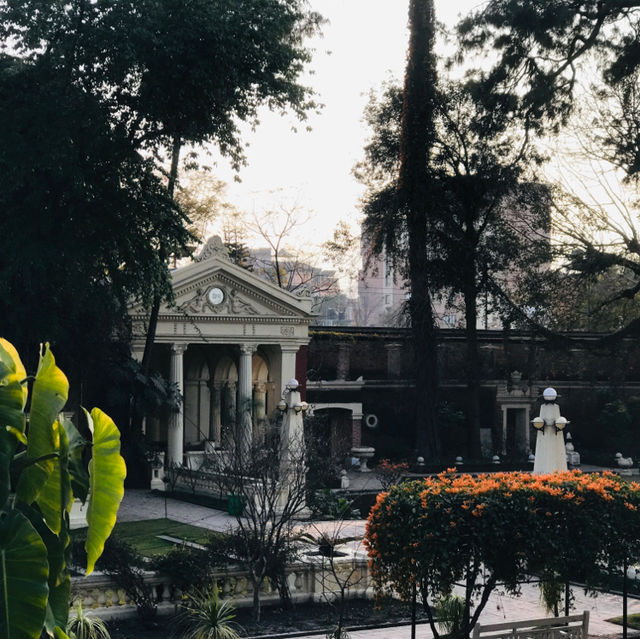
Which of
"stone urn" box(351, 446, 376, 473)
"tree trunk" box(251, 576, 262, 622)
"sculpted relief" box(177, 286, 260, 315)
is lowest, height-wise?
"tree trunk" box(251, 576, 262, 622)

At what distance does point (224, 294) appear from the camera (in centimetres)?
3538

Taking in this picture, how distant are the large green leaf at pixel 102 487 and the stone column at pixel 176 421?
88.7ft

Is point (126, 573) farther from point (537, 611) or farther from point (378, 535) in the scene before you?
point (537, 611)

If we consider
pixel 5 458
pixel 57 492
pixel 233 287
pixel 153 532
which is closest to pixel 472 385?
pixel 233 287

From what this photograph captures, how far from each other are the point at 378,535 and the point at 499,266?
1064 inches

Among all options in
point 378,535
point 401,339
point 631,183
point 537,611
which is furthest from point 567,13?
point 401,339

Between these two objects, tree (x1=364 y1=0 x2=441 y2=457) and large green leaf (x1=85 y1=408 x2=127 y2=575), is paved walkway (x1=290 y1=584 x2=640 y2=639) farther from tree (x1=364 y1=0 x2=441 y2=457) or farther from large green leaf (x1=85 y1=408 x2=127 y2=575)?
tree (x1=364 y1=0 x2=441 y2=457)

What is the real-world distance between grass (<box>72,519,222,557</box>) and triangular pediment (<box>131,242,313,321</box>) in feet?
30.4

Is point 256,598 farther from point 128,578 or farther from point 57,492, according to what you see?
point 57,492

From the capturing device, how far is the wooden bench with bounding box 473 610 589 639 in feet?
36.1

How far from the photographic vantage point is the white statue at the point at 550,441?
1644 cm

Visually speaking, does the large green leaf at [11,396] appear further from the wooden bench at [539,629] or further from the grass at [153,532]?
the grass at [153,532]

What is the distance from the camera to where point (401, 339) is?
139ft

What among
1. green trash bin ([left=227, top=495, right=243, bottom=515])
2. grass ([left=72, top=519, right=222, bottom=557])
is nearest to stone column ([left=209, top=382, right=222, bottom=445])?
grass ([left=72, top=519, right=222, bottom=557])
